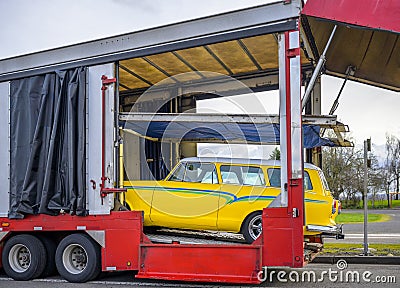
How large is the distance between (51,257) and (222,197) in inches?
122

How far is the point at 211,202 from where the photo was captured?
1047 cm

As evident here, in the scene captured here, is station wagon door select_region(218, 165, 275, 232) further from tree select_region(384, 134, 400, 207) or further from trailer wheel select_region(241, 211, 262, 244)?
tree select_region(384, 134, 400, 207)

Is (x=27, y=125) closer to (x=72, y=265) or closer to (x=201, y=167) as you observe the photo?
(x=72, y=265)

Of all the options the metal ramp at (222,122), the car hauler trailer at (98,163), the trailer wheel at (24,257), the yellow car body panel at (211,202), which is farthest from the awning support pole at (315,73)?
the trailer wheel at (24,257)

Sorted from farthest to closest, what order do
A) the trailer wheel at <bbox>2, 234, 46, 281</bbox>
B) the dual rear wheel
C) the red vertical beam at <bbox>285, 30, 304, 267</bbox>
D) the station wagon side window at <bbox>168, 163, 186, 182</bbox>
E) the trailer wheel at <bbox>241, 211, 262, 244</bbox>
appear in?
the station wagon side window at <bbox>168, 163, 186, 182</bbox> → the trailer wheel at <bbox>241, 211, 262, 244</bbox> → the trailer wheel at <bbox>2, 234, 46, 281</bbox> → the dual rear wheel → the red vertical beam at <bbox>285, 30, 304, 267</bbox>

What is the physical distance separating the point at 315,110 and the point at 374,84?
1393 millimetres

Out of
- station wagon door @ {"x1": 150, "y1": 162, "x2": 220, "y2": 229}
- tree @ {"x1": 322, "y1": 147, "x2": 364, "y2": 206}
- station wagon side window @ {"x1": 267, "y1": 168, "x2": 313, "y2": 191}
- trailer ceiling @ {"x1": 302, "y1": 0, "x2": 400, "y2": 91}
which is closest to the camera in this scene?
trailer ceiling @ {"x1": 302, "y1": 0, "x2": 400, "y2": 91}

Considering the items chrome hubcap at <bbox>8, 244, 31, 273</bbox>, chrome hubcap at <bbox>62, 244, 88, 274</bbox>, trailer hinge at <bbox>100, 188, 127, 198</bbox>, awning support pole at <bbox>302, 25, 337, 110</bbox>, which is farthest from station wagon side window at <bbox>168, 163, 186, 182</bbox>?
chrome hubcap at <bbox>8, 244, 31, 273</bbox>

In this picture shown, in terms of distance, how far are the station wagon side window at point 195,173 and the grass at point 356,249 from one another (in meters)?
4.00

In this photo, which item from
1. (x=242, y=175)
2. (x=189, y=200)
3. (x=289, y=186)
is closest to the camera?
(x=289, y=186)

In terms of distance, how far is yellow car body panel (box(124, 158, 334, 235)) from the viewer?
10344 millimetres

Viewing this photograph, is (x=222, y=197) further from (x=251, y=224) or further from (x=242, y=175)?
(x=251, y=224)

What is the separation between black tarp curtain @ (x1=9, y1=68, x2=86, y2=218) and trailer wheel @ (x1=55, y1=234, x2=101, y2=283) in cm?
49

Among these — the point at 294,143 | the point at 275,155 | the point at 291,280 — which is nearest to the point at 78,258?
the point at 291,280
